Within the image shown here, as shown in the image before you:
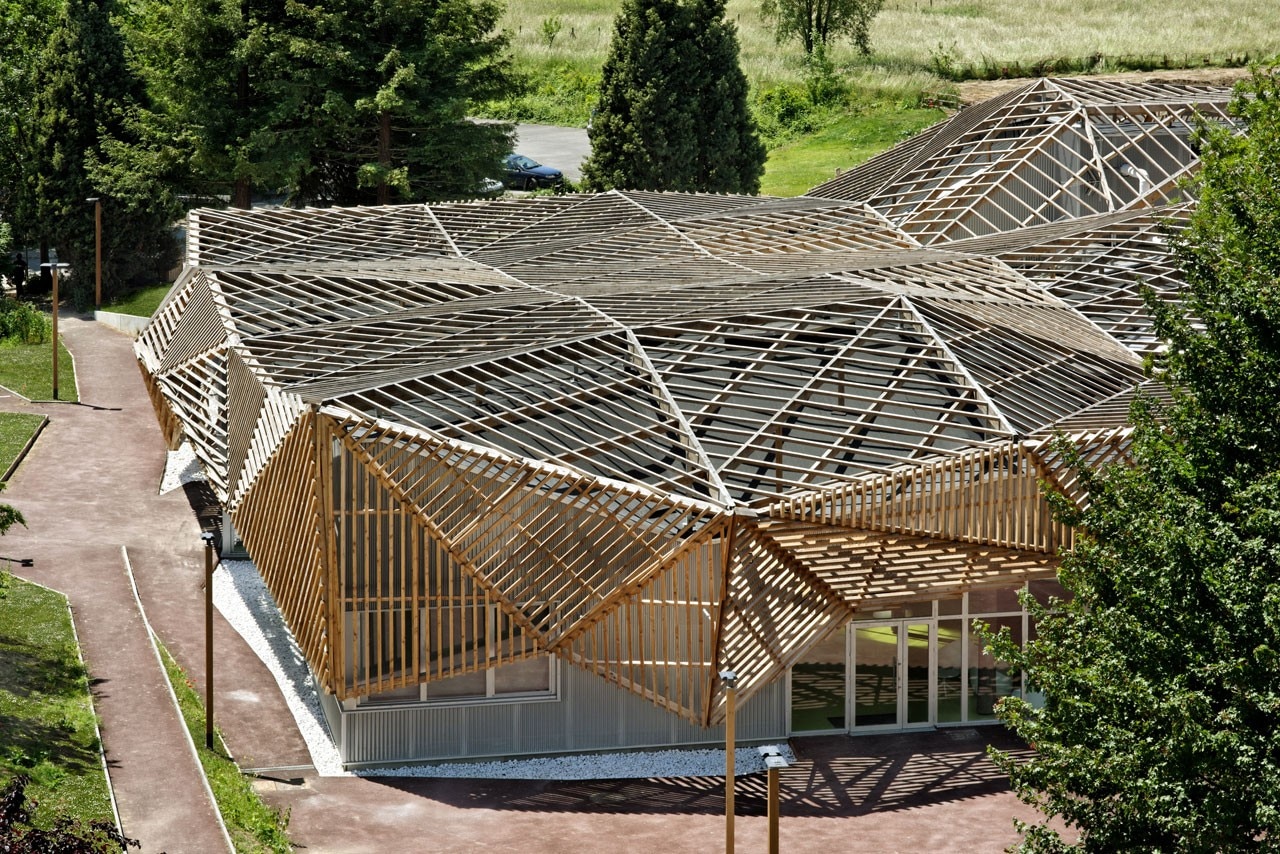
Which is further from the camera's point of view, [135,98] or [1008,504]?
[135,98]

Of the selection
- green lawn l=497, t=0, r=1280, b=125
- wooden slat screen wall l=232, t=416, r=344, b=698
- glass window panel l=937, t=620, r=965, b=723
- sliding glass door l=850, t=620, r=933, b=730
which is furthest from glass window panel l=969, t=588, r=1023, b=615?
green lawn l=497, t=0, r=1280, b=125

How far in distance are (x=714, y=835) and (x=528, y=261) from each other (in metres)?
16.6

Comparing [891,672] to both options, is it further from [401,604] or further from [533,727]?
[401,604]

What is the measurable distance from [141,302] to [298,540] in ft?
108

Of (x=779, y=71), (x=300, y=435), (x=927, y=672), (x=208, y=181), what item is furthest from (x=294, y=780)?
(x=779, y=71)

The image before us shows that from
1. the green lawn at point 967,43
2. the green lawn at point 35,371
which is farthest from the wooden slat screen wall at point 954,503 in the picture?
the green lawn at point 967,43

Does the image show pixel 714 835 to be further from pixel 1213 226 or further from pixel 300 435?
pixel 1213 226

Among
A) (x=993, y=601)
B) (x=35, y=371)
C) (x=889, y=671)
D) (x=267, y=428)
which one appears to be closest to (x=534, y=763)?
(x=889, y=671)

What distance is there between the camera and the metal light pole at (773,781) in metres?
21.4

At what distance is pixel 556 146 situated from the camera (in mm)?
77500

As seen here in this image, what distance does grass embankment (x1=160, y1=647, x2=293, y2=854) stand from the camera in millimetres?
26016

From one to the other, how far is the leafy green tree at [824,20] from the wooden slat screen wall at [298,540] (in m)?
54.0

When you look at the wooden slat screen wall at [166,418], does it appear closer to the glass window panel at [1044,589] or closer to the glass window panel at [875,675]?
the glass window panel at [875,675]

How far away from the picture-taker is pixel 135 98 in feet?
198
